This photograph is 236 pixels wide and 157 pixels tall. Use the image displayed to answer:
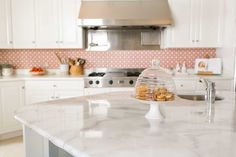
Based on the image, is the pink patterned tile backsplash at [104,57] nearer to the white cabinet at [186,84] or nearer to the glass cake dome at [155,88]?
the white cabinet at [186,84]

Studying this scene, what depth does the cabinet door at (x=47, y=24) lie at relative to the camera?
389 centimetres

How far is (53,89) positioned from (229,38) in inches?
111

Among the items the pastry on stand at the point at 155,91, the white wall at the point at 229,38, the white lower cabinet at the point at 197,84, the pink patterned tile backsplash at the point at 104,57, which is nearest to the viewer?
the pastry on stand at the point at 155,91

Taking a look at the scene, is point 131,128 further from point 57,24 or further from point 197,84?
point 57,24

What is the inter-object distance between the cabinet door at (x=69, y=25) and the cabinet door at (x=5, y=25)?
825 mm

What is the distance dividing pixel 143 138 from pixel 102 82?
258 centimetres

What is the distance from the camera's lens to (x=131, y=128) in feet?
4.39

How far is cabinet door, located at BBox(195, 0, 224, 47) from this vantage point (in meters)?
3.83

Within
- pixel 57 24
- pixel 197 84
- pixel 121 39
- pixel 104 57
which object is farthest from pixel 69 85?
pixel 197 84

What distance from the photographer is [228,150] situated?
1051 mm

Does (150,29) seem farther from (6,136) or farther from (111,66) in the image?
(6,136)

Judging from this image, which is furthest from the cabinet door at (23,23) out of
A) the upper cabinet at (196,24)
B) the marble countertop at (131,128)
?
the marble countertop at (131,128)

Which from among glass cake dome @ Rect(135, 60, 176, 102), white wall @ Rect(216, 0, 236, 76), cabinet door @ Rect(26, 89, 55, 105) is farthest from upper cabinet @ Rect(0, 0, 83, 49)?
glass cake dome @ Rect(135, 60, 176, 102)

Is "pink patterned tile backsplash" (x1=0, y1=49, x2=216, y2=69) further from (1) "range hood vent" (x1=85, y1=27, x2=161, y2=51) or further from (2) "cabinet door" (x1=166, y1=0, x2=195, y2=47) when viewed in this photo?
(2) "cabinet door" (x1=166, y1=0, x2=195, y2=47)
